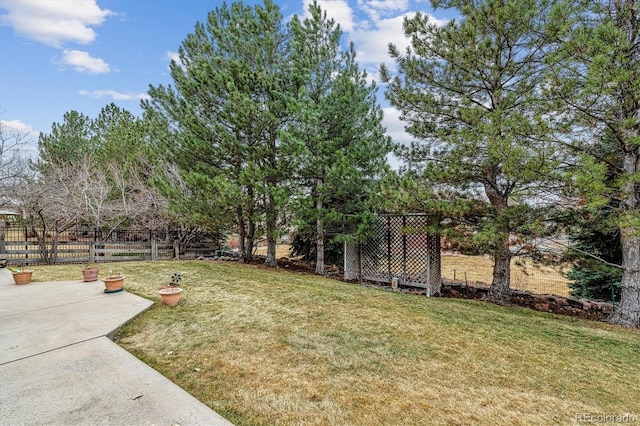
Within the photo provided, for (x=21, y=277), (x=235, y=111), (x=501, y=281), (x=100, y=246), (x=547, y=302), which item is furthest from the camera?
(x=100, y=246)

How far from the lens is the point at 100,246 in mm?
10164

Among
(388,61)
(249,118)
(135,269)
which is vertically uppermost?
(388,61)

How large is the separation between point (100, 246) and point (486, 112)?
12221 millimetres

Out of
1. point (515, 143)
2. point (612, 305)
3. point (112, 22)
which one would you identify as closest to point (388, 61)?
point (515, 143)

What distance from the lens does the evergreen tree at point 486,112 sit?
5152 mm

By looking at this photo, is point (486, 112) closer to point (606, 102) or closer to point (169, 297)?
point (606, 102)

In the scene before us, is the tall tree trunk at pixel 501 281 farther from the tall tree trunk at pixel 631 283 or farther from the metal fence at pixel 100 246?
the metal fence at pixel 100 246

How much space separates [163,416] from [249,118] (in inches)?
279

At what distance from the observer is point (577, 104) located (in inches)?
192

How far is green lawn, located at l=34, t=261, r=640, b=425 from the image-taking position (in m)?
2.32

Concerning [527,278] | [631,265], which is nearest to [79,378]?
[631,265]

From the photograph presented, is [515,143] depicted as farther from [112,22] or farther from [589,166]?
[112,22]

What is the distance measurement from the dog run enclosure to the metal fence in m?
7.54

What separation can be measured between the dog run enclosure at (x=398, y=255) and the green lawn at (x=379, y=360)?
229 cm
